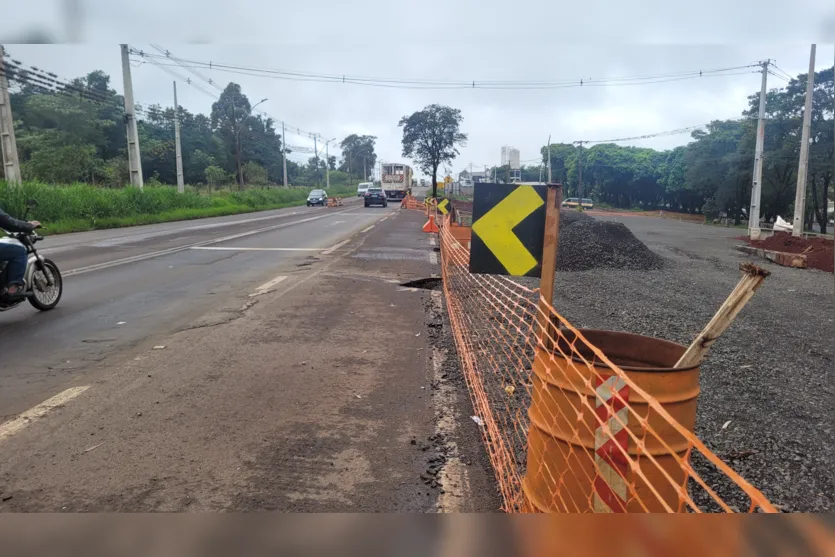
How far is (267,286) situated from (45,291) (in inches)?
120

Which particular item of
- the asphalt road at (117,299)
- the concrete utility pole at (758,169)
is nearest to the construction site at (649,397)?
the asphalt road at (117,299)

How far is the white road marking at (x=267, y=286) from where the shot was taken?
347 inches

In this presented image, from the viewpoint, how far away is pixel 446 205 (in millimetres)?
19000

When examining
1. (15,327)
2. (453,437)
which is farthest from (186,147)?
(453,437)

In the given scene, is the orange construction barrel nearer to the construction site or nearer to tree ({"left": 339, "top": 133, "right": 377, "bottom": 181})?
the construction site

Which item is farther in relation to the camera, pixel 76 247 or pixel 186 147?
pixel 186 147

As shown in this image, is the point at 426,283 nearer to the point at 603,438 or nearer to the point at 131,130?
the point at 603,438

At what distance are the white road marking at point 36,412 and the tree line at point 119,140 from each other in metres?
23.6

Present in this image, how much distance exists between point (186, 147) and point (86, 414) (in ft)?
207

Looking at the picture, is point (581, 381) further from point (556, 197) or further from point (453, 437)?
point (453, 437)

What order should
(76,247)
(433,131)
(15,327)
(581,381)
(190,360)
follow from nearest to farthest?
(581,381) < (190,360) < (15,327) < (76,247) < (433,131)

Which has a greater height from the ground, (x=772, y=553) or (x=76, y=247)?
(x=772, y=553)

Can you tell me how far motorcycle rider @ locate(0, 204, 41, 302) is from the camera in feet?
22.0

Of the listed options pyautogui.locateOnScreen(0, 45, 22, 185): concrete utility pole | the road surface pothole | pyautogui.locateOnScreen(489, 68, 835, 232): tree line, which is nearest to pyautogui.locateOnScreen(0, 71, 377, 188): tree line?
pyautogui.locateOnScreen(0, 45, 22, 185): concrete utility pole
